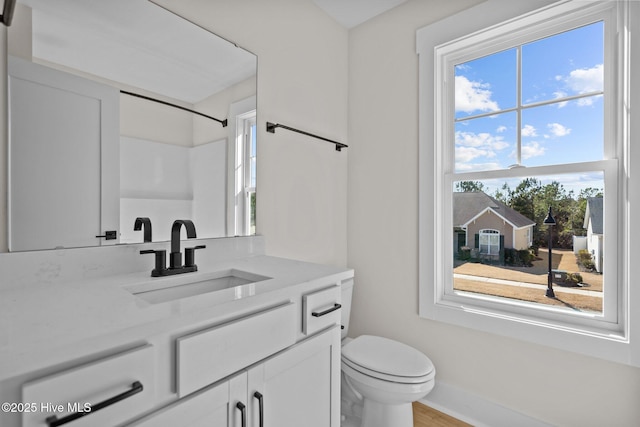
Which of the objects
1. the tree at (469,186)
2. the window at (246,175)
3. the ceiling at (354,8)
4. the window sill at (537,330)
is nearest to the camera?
the window sill at (537,330)

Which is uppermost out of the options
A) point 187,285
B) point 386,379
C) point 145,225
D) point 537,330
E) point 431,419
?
point 145,225

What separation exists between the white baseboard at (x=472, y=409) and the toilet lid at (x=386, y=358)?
48 cm

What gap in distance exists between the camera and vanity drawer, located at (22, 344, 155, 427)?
50 centimetres

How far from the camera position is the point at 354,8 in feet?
6.74

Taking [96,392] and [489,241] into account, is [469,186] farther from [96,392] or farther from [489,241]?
[96,392]

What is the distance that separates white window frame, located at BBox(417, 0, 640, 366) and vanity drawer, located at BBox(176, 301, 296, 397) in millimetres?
1234

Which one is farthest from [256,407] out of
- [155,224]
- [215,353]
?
[155,224]

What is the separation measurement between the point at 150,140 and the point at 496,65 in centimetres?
190

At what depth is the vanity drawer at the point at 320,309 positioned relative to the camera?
1.02m

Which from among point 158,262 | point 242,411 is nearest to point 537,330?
point 242,411

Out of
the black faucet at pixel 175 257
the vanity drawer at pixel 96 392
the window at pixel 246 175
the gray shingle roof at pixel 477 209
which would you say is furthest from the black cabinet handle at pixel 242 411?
the gray shingle roof at pixel 477 209

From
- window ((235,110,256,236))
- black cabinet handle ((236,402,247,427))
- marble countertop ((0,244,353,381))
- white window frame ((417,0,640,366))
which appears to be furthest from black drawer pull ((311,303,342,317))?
white window frame ((417,0,640,366))

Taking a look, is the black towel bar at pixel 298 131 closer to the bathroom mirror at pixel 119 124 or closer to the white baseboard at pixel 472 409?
the bathroom mirror at pixel 119 124

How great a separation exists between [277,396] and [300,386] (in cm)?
11
